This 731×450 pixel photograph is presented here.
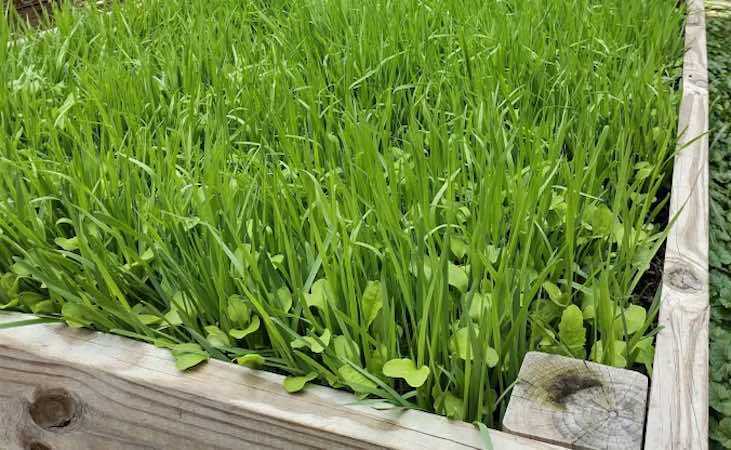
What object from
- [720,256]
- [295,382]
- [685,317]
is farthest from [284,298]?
[720,256]

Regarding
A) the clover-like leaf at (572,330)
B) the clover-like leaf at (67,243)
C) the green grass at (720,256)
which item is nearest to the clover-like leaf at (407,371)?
the clover-like leaf at (572,330)

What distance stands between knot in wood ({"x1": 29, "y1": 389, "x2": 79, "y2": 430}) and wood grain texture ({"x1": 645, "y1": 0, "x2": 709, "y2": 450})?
0.73 meters

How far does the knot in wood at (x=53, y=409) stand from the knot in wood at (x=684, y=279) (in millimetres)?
872

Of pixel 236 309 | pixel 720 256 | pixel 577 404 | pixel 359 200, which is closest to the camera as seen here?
pixel 577 404

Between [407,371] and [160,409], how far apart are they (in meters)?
0.32

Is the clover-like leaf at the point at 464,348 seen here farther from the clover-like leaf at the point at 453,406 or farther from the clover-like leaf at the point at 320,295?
the clover-like leaf at the point at 320,295

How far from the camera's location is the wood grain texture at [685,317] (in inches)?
30.4

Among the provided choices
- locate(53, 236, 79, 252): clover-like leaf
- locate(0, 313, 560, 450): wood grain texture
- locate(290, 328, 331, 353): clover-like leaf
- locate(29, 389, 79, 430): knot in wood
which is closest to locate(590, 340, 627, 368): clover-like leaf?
locate(0, 313, 560, 450): wood grain texture

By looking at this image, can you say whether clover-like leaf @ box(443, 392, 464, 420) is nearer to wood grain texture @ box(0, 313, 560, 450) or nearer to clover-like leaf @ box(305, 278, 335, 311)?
wood grain texture @ box(0, 313, 560, 450)

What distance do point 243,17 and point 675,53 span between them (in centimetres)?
135

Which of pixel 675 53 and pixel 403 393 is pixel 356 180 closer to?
pixel 403 393

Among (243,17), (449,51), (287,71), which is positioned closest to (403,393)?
(287,71)

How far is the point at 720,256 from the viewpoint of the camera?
2.15 meters

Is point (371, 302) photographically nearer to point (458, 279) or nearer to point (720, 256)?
point (458, 279)
